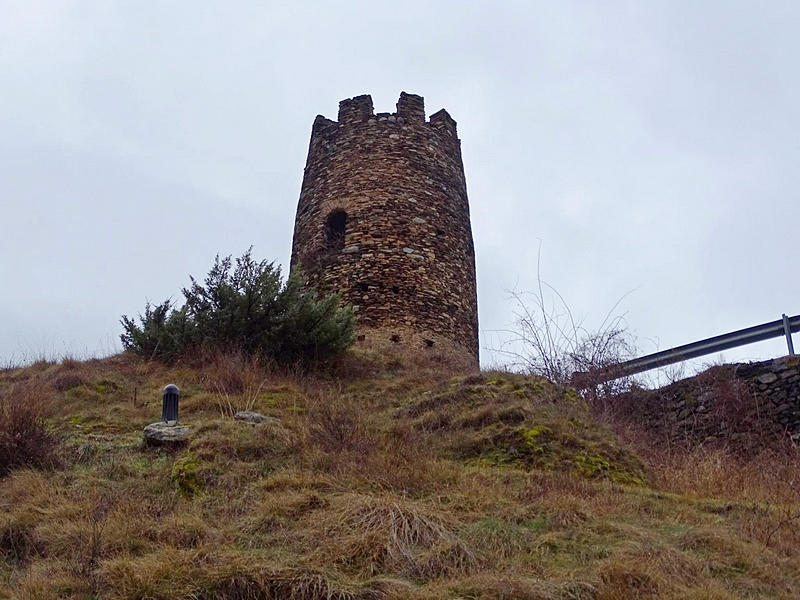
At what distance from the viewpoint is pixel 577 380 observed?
430 inches

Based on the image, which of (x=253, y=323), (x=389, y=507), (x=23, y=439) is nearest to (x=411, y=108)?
(x=253, y=323)

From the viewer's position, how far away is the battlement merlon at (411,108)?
14156 millimetres

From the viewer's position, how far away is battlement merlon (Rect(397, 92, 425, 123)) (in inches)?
557

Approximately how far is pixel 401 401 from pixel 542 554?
4.84 meters

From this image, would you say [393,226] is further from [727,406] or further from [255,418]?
[255,418]

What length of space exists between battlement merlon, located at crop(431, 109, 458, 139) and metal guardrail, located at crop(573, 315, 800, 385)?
5436 mm

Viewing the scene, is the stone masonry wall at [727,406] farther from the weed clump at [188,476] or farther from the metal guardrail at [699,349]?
the weed clump at [188,476]

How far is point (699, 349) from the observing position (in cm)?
1081

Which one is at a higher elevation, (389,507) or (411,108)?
(411,108)

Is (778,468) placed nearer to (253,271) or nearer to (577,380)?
(577,380)

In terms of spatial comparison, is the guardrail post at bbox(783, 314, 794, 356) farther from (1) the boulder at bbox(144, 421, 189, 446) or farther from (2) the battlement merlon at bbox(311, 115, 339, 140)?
(2) the battlement merlon at bbox(311, 115, 339, 140)

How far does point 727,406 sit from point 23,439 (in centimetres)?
771

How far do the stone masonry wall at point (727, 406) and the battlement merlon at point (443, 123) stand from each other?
6.06 metres

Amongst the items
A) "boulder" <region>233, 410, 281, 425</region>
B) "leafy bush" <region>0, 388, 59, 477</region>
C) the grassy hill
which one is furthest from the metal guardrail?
"leafy bush" <region>0, 388, 59, 477</region>
